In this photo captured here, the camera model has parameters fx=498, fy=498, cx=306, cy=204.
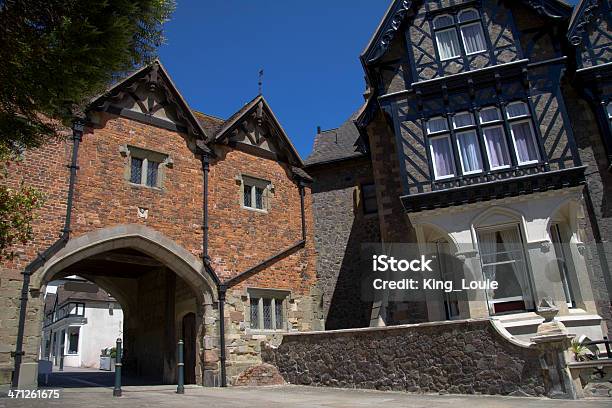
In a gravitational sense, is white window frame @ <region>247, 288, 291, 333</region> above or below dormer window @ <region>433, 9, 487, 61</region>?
below

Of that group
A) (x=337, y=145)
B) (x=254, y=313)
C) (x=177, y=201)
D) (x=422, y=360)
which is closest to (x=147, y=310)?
(x=254, y=313)

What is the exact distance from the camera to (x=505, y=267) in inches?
549

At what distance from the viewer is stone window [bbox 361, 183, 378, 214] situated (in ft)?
67.0

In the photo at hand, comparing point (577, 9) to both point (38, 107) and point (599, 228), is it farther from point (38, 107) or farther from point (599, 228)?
point (38, 107)

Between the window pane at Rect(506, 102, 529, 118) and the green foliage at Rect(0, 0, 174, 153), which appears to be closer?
the green foliage at Rect(0, 0, 174, 153)

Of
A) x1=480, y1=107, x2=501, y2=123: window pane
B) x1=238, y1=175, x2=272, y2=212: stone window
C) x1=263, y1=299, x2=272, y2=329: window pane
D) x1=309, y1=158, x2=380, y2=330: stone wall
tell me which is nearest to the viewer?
x1=480, y1=107, x2=501, y2=123: window pane

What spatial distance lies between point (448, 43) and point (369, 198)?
6.94 metres

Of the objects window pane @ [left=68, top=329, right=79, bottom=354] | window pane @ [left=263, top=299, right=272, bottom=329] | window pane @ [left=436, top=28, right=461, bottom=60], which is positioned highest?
window pane @ [left=436, top=28, right=461, bottom=60]

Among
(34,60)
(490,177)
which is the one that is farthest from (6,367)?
(490,177)

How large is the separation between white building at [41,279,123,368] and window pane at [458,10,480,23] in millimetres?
36190

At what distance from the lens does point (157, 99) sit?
16094mm

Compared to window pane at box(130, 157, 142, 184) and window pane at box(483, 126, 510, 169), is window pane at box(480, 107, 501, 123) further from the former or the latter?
window pane at box(130, 157, 142, 184)

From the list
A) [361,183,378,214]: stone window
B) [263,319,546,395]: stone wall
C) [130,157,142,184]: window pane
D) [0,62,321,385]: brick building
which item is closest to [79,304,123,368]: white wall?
[0,62,321,385]: brick building

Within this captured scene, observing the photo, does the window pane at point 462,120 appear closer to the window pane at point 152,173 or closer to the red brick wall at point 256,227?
the red brick wall at point 256,227
